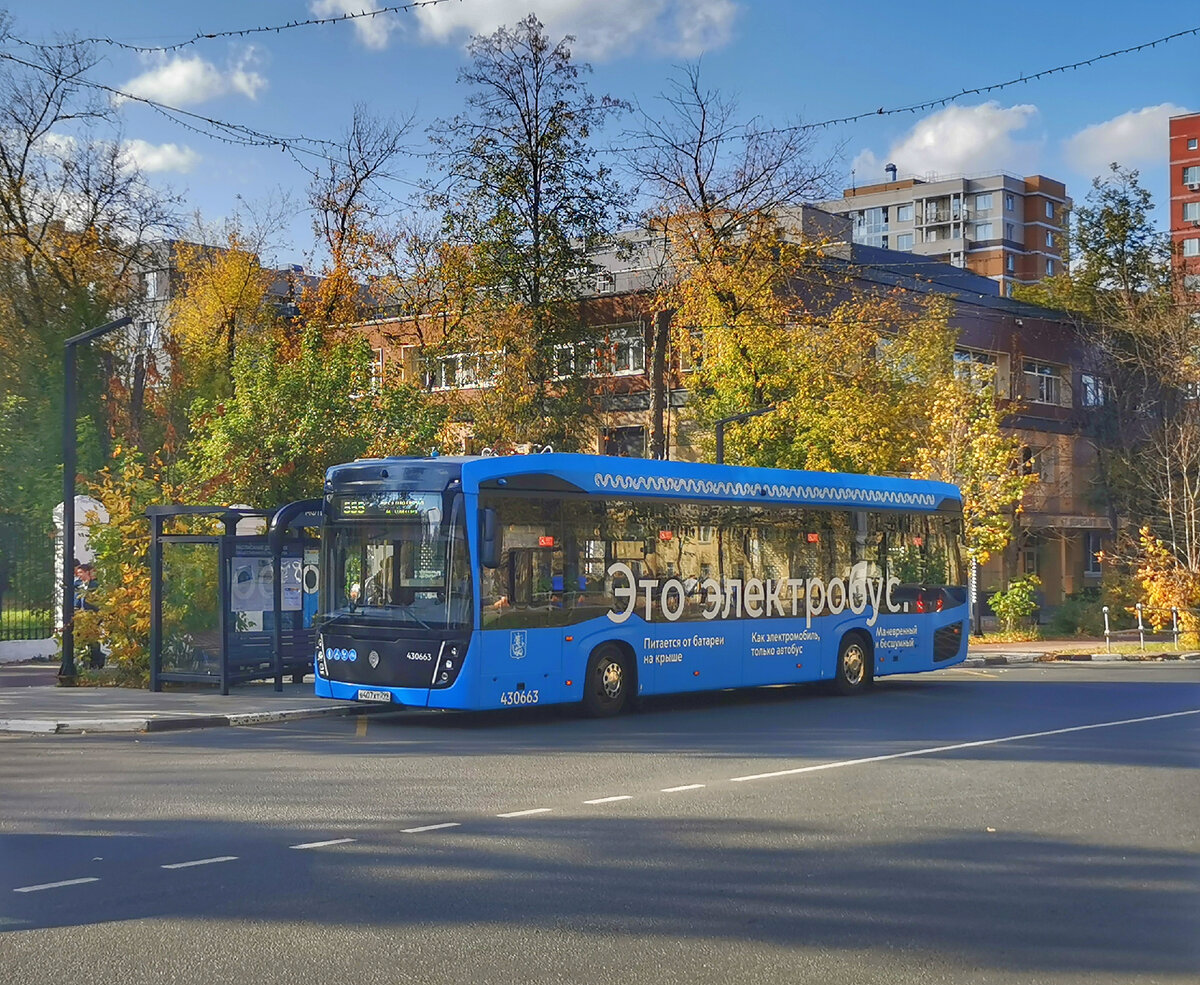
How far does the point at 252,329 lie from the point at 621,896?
44.6 meters

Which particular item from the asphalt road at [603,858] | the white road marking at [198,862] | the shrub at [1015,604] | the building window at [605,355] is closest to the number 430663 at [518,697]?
the asphalt road at [603,858]

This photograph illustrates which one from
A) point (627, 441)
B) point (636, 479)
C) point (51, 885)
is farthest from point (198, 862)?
point (627, 441)

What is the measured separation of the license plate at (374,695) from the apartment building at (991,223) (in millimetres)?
101310

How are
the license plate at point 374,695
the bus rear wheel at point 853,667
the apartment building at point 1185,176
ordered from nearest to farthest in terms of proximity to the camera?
the license plate at point 374,695 < the bus rear wheel at point 853,667 < the apartment building at point 1185,176

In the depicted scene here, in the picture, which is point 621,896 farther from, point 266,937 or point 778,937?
point 266,937

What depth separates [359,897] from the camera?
7.85m

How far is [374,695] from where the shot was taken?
17047 millimetres

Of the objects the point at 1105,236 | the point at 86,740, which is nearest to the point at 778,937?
the point at 86,740

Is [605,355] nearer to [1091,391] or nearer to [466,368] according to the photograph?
[466,368]

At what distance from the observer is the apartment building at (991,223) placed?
11594cm

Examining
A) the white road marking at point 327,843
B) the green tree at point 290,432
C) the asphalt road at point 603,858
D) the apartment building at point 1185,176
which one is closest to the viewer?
the asphalt road at point 603,858

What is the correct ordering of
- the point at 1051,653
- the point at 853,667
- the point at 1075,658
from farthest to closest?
the point at 1051,653, the point at 1075,658, the point at 853,667

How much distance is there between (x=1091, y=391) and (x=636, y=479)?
46.5 m

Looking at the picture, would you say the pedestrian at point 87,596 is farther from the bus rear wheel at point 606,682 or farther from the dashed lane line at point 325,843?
the dashed lane line at point 325,843
